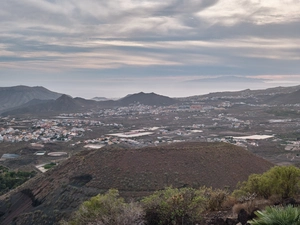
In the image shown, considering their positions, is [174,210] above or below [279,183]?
above

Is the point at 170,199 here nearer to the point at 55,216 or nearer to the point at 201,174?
the point at 55,216

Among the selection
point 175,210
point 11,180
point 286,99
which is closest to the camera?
point 175,210

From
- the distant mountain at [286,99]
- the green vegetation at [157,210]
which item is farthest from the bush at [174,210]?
the distant mountain at [286,99]

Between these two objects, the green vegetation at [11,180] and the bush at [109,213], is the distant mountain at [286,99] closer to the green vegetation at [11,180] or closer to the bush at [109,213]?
the green vegetation at [11,180]

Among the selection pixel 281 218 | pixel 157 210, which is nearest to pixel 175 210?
pixel 157 210

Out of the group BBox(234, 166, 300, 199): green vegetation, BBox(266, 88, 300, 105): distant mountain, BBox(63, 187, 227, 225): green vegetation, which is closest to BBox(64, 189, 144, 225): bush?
BBox(63, 187, 227, 225): green vegetation

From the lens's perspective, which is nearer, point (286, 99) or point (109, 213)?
point (109, 213)

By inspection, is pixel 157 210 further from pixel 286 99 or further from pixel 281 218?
pixel 286 99
